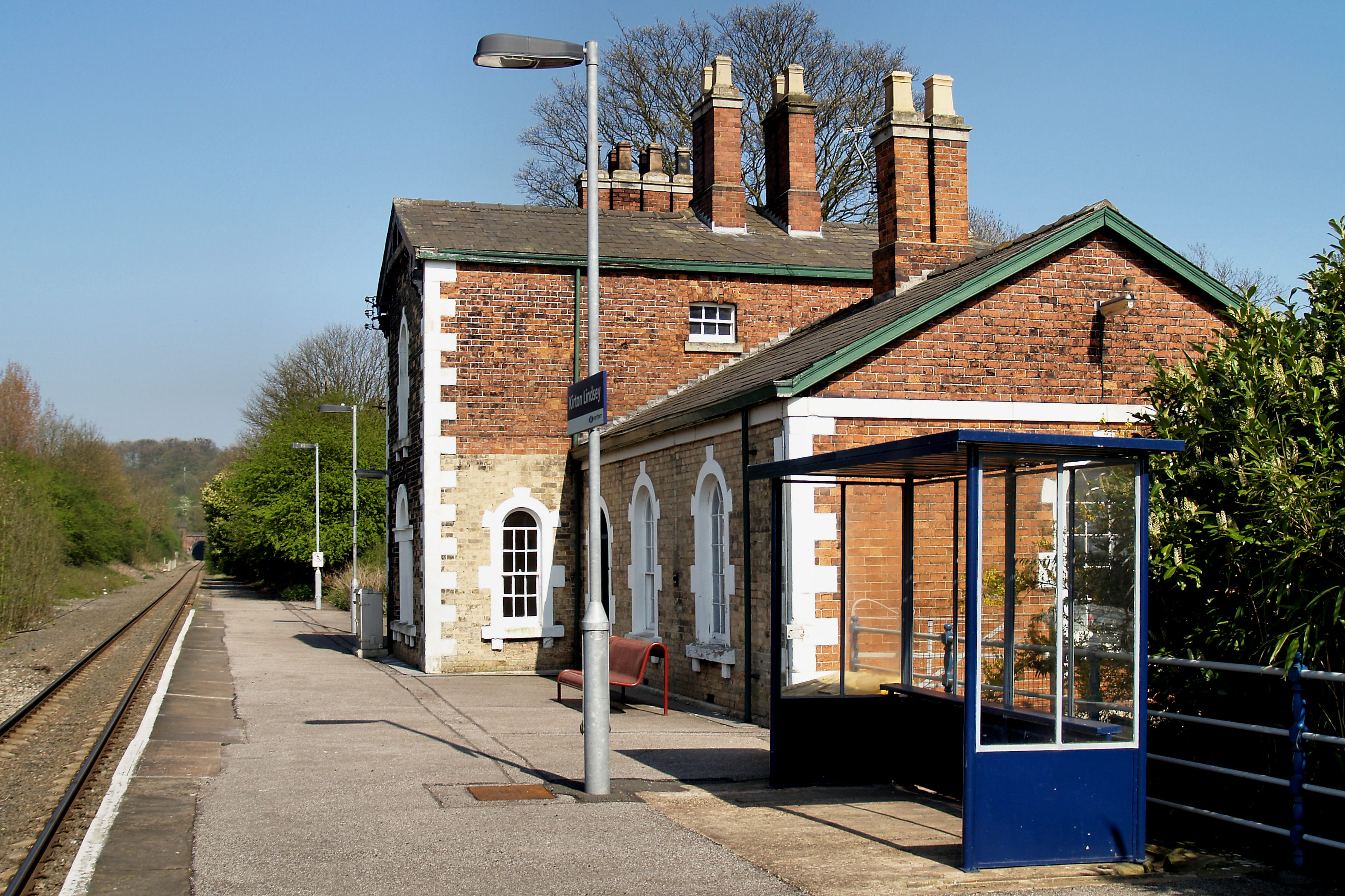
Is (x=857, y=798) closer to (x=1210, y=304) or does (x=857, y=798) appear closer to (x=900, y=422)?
(x=900, y=422)

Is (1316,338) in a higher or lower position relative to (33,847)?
higher

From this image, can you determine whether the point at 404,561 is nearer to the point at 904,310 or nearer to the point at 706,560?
the point at 706,560

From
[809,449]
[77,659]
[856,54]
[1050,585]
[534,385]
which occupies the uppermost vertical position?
[856,54]

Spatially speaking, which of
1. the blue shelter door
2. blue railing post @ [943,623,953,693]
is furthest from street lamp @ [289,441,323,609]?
the blue shelter door

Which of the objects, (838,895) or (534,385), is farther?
(534,385)

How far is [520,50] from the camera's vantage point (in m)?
9.52

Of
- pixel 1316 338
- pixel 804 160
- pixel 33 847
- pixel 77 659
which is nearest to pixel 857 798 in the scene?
pixel 1316 338

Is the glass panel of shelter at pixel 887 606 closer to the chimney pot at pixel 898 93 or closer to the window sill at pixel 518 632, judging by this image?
the chimney pot at pixel 898 93

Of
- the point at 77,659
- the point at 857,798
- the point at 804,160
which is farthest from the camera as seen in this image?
the point at 77,659

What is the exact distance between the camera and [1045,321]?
1392 centimetres

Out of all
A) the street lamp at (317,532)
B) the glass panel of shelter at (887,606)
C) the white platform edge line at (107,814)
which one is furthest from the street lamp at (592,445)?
the street lamp at (317,532)

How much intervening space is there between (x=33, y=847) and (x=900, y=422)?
8.89m

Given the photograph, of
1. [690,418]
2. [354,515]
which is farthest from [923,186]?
[354,515]

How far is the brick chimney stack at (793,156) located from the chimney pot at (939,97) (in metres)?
5.39
